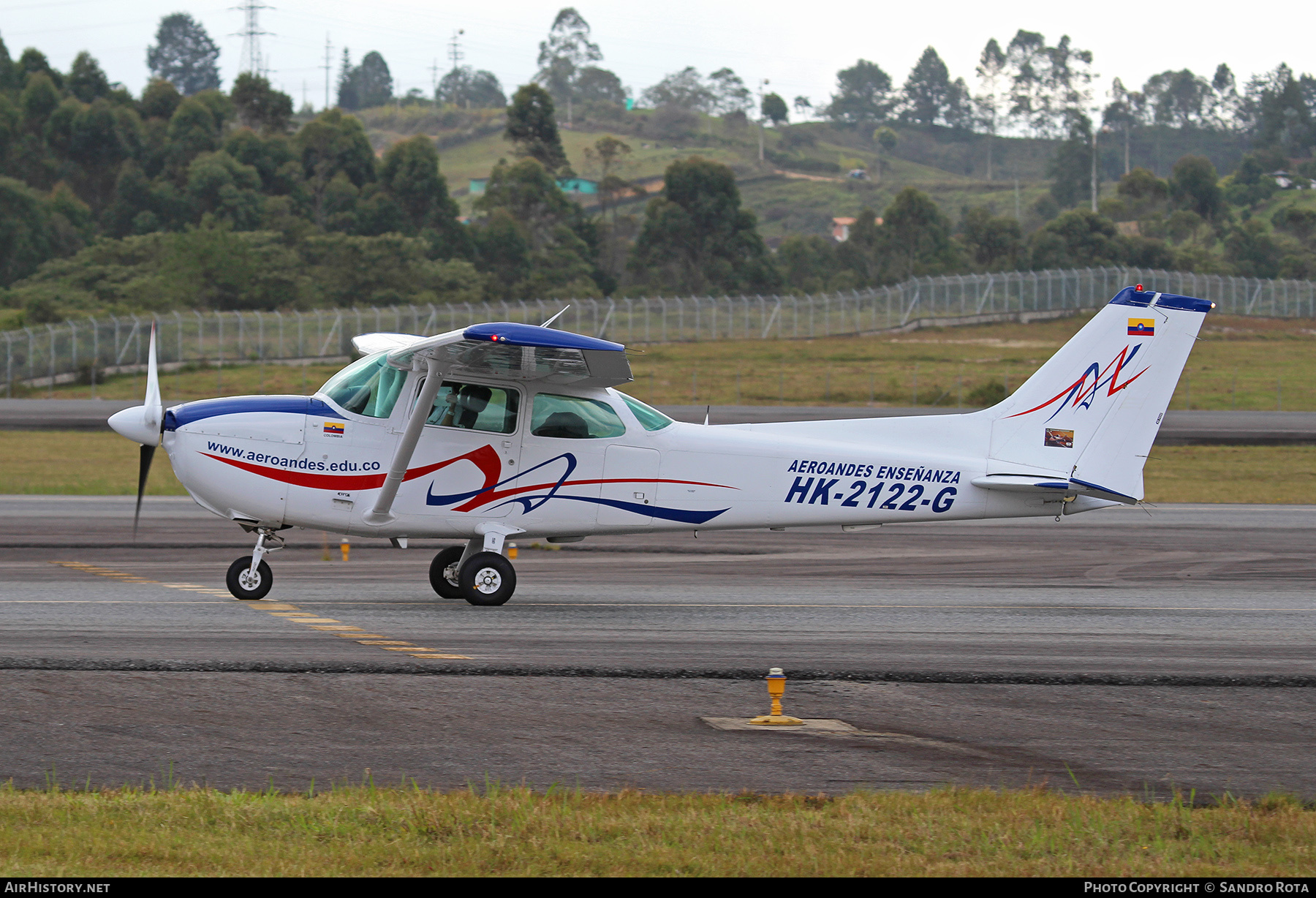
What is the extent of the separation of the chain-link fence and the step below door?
29578 mm

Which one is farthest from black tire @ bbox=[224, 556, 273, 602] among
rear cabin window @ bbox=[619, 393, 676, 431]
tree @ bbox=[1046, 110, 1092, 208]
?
tree @ bbox=[1046, 110, 1092, 208]

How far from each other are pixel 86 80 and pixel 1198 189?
107 m

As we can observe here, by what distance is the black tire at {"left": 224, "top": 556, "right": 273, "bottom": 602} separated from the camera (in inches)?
500

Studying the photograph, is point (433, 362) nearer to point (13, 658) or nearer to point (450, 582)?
point (450, 582)

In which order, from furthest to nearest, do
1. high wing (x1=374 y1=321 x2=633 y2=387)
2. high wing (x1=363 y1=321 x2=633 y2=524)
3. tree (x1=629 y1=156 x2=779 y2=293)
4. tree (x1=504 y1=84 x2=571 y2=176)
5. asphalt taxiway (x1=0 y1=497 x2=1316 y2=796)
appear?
tree (x1=504 y1=84 x2=571 y2=176) < tree (x1=629 y1=156 x2=779 y2=293) < high wing (x1=363 y1=321 x2=633 y2=524) < high wing (x1=374 y1=321 x2=633 y2=387) < asphalt taxiway (x1=0 y1=497 x2=1316 y2=796)

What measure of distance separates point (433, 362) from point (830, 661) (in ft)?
15.8

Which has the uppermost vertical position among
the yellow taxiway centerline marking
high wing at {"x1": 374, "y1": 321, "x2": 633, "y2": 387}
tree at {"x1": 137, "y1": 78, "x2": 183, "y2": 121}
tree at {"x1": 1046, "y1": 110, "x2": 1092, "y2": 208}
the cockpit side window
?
tree at {"x1": 1046, "y1": 110, "x2": 1092, "y2": 208}

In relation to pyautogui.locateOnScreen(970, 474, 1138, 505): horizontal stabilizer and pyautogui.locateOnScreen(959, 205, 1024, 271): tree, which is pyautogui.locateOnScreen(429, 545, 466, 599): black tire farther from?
pyautogui.locateOnScreen(959, 205, 1024, 271): tree

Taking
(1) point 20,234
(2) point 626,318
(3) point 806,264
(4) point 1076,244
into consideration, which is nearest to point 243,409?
(2) point 626,318

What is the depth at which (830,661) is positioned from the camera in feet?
33.8

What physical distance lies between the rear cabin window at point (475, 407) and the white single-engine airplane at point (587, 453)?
0.06 ft

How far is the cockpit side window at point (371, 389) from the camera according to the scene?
12820mm

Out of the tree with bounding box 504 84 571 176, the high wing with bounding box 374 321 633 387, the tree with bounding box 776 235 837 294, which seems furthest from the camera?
the tree with bounding box 504 84 571 176
